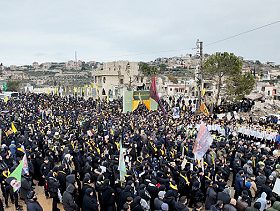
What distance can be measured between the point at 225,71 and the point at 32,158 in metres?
24.4

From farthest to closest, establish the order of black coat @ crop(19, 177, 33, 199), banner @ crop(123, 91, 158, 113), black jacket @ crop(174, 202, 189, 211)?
banner @ crop(123, 91, 158, 113) < black coat @ crop(19, 177, 33, 199) < black jacket @ crop(174, 202, 189, 211)

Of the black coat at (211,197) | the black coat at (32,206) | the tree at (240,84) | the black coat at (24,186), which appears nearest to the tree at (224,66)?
the tree at (240,84)

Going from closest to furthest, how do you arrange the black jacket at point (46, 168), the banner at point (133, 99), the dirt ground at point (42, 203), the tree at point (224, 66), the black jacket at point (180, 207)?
1. the black jacket at point (180, 207)
2. the dirt ground at point (42, 203)
3. the black jacket at point (46, 168)
4. the banner at point (133, 99)
5. the tree at point (224, 66)

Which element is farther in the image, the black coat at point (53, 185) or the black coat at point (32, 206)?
the black coat at point (53, 185)

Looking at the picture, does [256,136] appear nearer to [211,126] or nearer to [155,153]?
[211,126]

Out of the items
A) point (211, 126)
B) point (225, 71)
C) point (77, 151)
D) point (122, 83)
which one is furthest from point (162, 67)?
point (77, 151)

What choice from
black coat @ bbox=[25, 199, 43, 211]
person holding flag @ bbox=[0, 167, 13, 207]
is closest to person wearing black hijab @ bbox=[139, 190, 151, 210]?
black coat @ bbox=[25, 199, 43, 211]

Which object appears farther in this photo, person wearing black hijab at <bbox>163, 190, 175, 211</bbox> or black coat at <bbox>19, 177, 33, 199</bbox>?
black coat at <bbox>19, 177, 33, 199</bbox>

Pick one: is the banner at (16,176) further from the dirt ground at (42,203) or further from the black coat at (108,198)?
the black coat at (108,198)

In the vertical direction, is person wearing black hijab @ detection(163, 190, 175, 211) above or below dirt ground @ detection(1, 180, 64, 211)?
above

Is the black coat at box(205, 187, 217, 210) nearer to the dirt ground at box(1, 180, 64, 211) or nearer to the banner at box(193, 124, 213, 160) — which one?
the banner at box(193, 124, 213, 160)

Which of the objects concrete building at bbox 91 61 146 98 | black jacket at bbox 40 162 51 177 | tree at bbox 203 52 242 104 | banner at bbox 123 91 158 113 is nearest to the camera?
black jacket at bbox 40 162 51 177

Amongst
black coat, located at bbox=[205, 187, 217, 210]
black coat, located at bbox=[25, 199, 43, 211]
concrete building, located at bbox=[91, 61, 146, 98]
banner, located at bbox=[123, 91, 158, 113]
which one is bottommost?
black coat, located at bbox=[205, 187, 217, 210]

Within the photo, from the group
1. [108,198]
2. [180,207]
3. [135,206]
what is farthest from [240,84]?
[135,206]
